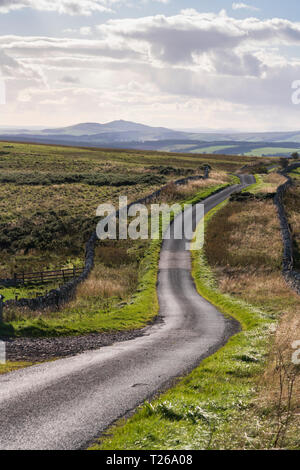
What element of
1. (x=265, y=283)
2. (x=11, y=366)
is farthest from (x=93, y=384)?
(x=265, y=283)

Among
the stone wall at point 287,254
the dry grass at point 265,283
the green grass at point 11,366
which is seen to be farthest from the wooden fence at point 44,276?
the green grass at point 11,366

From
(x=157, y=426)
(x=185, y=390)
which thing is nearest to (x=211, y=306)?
(x=185, y=390)

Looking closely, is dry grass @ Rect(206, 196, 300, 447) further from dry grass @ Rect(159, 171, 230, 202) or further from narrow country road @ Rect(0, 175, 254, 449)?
dry grass @ Rect(159, 171, 230, 202)

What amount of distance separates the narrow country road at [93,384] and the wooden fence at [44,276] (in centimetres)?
1368

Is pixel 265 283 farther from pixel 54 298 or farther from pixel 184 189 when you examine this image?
pixel 184 189

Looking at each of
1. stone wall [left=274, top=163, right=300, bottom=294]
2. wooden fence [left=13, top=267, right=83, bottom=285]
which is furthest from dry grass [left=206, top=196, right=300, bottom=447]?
wooden fence [left=13, top=267, right=83, bottom=285]

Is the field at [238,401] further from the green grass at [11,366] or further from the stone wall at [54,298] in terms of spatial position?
the stone wall at [54,298]

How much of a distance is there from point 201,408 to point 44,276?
83.9 ft

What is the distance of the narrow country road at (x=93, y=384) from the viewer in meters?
9.62

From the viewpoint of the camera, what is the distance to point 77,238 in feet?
158

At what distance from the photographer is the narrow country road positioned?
9625 mm

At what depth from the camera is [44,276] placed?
3428 centimetres

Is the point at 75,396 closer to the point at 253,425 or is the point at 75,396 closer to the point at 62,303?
the point at 253,425
